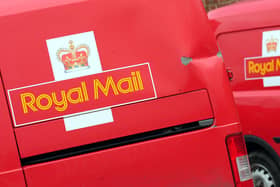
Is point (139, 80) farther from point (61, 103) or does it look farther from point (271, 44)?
point (271, 44)

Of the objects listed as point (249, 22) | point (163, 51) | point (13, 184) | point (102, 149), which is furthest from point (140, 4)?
point (249, 22)

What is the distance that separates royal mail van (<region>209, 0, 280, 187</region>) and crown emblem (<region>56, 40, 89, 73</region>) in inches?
128

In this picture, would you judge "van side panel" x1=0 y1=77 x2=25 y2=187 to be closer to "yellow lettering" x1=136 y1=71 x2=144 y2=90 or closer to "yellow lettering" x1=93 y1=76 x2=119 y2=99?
"yellow lettering" x1=93 y1=76 x2=119 y2=99

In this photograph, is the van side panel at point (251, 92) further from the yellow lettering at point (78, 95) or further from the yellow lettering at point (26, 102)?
the yellow lettering at point (26, 102)

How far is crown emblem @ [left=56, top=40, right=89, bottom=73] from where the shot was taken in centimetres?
483

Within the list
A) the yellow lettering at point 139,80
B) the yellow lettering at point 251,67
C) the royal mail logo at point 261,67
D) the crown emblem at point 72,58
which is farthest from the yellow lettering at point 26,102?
the yellow lettering at point 251,67

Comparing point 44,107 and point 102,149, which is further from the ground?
point 44,107

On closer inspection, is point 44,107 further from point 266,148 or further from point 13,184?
point 266,148

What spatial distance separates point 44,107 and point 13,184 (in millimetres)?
515

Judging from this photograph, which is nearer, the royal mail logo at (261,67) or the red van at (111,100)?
the red van at (111,100)

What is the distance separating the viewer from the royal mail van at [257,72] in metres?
7.70

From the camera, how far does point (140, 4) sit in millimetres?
4973

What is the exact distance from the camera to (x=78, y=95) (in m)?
4.82

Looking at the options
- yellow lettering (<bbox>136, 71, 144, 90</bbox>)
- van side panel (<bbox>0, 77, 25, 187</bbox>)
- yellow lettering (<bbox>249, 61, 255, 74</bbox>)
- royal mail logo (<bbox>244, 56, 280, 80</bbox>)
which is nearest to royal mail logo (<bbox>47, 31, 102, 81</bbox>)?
yellow lettering (<bbox>136, 71, 144, 90</bbox>)
